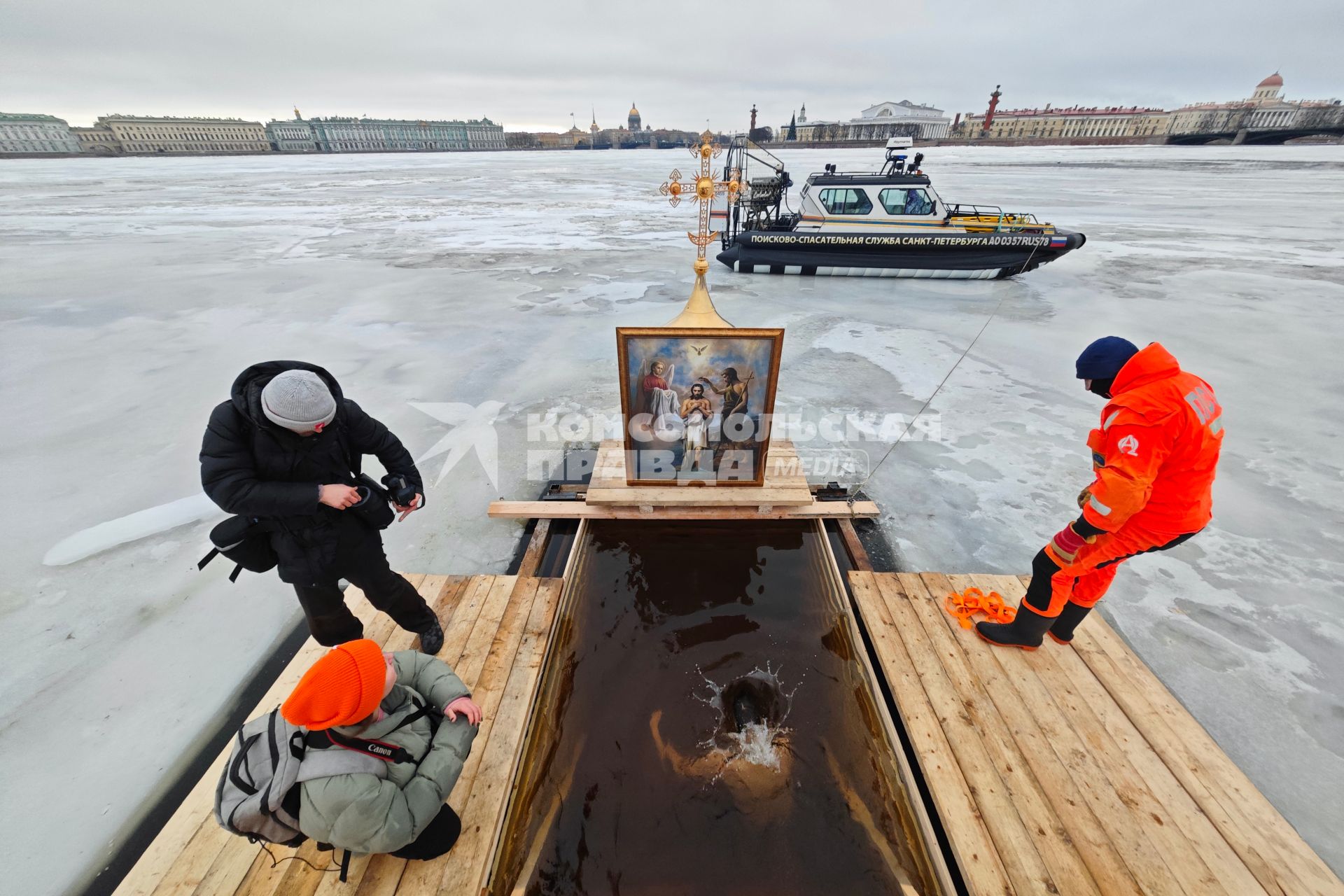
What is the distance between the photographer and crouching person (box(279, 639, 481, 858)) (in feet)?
4.91

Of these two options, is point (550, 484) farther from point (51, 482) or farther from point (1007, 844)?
point (51, 482)

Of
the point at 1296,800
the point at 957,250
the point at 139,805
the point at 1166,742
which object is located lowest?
the point at 139,805

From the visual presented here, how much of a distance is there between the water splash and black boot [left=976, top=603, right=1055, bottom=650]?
1190mm

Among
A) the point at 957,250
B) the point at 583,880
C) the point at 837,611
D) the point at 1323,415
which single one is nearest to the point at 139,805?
the point at 583,880

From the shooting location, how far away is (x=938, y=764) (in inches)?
94.7

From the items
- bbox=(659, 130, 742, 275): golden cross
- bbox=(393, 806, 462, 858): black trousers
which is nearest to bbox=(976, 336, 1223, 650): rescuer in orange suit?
bbox=(659, 130, 742, 275): golden cross

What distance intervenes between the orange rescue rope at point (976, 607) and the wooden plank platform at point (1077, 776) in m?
0.08

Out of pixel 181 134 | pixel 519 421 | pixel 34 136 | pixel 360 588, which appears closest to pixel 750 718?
pixel 360 588

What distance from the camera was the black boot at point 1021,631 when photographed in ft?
9.41

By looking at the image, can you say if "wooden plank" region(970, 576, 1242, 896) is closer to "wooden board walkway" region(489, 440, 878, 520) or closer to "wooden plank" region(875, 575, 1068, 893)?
"wooden plank" region(875, 575, 1068, 893)

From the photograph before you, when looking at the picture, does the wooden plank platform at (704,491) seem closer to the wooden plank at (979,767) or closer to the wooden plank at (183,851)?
the wooden plank at (979,767)

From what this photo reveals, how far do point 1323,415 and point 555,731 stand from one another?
8645mm

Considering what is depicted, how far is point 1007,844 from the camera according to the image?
2133 millimetres

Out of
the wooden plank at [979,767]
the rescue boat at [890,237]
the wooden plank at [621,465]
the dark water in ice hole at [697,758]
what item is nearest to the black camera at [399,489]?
the dark water in ice hole at [697,758]
